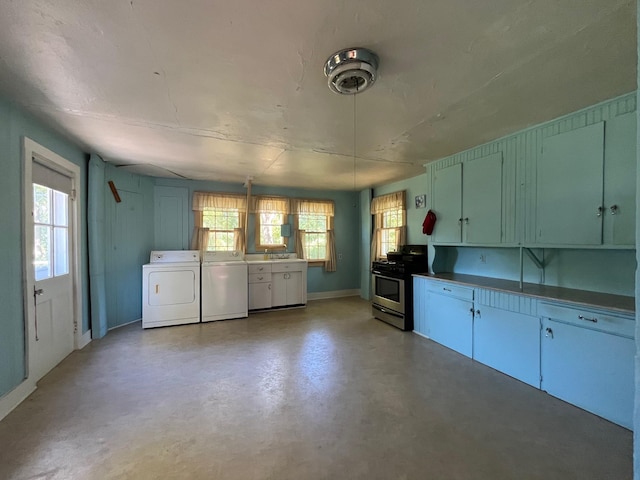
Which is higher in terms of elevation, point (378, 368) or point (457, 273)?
point (457, 273)

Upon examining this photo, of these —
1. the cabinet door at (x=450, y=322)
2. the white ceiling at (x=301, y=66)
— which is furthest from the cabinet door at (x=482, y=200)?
the cabinet door at (x=450, y=322)

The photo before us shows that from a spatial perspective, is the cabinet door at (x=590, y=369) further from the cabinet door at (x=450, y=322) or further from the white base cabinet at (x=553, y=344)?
the cabinet door at (x=450, y=322)

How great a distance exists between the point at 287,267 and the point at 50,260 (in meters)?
3.36

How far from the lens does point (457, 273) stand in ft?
13.1

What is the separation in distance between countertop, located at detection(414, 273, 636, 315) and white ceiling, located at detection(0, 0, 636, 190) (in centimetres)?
162

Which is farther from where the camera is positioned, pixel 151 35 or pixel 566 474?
pixel 566 474

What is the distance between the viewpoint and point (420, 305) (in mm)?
3941

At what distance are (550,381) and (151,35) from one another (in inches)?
154

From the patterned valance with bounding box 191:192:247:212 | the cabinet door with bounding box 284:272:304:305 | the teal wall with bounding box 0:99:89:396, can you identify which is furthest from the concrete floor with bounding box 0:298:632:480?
the patterned valance with bounding box 191:192:247:212

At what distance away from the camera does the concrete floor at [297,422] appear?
5.35ft

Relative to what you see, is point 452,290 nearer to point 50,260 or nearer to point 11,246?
point 11,246

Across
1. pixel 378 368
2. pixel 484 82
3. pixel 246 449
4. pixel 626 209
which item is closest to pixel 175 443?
pixel 246 449

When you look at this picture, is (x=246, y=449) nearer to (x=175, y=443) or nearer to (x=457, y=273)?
(x=175, y=443)

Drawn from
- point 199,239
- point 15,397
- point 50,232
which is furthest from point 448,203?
point 15,397
